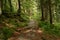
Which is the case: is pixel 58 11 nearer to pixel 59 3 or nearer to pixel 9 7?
pixel 59 3

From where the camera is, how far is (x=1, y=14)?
2244 centimetres

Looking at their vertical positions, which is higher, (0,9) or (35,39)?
(0,9)

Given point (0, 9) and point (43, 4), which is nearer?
point (0, 9)

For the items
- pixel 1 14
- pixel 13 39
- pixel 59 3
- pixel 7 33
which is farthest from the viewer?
pixel 59 3

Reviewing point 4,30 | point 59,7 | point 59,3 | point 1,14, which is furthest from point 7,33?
point 59,7

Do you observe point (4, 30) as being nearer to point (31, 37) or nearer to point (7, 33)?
point (7, 33)

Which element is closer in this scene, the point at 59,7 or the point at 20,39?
the point at 20,39

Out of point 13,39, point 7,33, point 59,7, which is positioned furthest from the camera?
point 59,7

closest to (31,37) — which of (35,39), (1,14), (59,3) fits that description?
(35,39)

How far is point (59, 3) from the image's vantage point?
25438mm

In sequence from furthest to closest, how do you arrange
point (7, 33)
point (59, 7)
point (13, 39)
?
1. point (59, 7)
2. point (7, 33)
3. point (13, 39)

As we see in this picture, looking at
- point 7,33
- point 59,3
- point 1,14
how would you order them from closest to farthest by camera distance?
1. point 7,33
2. point 1,14
3. point 59,3

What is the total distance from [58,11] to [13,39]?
54.8 feet

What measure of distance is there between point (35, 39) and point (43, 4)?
14.1m
